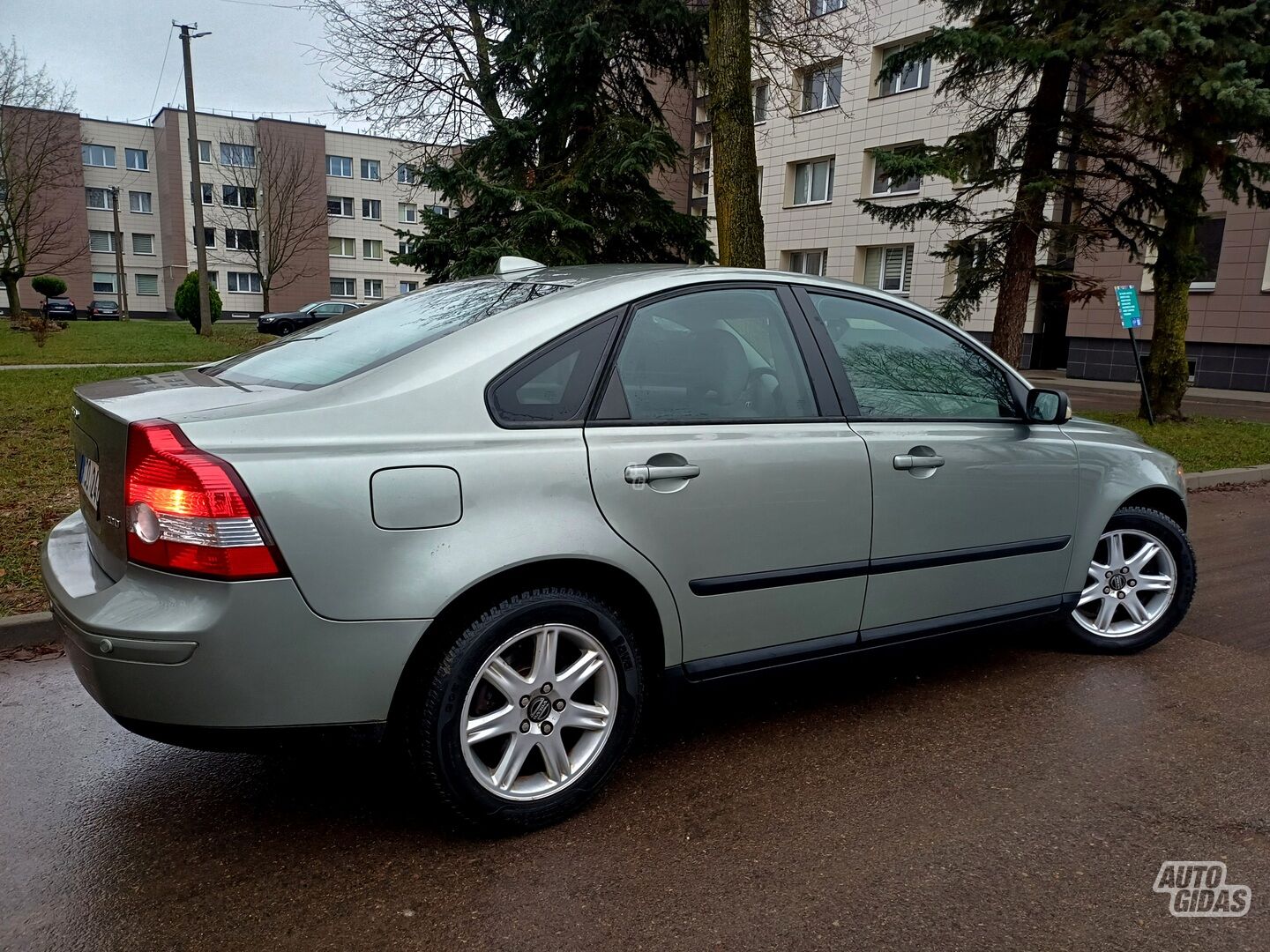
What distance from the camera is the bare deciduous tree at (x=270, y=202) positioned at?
38.4 metres

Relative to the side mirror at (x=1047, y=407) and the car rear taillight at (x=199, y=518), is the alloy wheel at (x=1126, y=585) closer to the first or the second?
the side mirror at (x=1047, y=407)

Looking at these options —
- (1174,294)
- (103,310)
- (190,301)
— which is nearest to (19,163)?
(190,301)

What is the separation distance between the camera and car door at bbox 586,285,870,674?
281cm

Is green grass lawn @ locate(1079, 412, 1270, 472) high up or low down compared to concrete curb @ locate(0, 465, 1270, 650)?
down

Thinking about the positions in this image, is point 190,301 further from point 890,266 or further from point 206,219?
point 206,219

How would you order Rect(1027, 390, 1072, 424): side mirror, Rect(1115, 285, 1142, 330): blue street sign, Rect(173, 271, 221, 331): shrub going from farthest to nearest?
Rect(173, 271, 221, 331): shrub
Rect(1115, 285, 1142, 330): blue street sign
Rect(1027, 390, 1072, 424): side mirror

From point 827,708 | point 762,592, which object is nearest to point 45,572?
point 762,592

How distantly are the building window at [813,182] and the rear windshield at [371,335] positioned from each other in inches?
1204

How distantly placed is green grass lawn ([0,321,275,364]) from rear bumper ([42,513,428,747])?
16.3 m

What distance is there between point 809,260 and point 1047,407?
31086 mm

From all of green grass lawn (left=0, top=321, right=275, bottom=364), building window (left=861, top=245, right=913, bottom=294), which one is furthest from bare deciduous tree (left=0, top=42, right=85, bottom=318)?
building window (left=861, top=245, right=913, bottom=294)

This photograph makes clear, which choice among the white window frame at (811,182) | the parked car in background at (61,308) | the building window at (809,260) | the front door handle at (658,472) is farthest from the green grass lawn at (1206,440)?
the parked car in background at (61,308)

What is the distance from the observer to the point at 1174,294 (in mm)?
12633

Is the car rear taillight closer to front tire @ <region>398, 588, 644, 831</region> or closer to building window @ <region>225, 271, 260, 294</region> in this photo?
front tire @ <region>398, 588, 644, 831</region>
